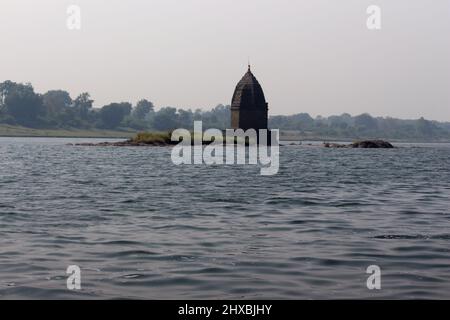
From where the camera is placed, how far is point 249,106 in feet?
338

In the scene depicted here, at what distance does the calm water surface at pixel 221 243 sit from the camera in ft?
32.9

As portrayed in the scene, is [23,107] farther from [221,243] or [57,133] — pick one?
[221,243]

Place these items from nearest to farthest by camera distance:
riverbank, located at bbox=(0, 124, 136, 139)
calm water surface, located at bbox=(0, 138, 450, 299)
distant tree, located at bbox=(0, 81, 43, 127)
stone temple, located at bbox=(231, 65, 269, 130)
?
1. calm water surface, located at bbox=(0, 138, 450, 299)
2. stone temple, located at bbox=(231, 65, 269, 130)
3. riverbank, located at bbox=(0, 124, 136, 139)
4. distant tree, located at bbox=(0, 81, 43, 127)

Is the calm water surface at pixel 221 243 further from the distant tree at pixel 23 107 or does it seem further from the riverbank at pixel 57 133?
the distant tree at pixel 23 107

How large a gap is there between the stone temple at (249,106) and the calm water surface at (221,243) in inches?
3042

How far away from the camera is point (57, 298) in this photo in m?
9.33

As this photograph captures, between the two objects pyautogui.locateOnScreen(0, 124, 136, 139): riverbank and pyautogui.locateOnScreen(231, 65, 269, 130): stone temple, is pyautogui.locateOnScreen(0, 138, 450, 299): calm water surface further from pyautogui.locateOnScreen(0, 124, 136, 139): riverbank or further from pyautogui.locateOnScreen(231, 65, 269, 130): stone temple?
pyautogui.locateOnScreen(0, 124, 136, 139): riverbank

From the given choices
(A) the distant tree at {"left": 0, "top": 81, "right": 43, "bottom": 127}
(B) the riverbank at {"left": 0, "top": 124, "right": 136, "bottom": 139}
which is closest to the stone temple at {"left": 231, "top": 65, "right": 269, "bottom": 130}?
(B) the riverbank at {"left": 0, "top": 124, "right": 136, "bottom": 139}

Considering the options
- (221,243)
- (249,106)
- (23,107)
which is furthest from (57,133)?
(221,243)

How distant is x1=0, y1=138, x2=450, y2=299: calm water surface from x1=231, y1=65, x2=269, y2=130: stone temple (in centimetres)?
7726

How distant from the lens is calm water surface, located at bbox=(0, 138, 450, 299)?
395 inches

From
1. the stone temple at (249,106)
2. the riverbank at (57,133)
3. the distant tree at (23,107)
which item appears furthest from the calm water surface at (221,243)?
the distant tree at (23,107)

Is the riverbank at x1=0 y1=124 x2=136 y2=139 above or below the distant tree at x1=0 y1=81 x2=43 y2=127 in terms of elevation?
below
